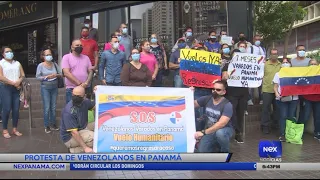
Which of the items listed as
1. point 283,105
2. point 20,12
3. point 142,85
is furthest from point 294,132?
point 20,12

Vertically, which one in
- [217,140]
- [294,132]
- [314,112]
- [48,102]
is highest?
[48,102]

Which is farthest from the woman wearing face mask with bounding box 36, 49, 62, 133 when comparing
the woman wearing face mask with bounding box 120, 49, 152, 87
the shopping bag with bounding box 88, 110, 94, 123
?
the shopping bag with bounding box 88, 110, 94, 123

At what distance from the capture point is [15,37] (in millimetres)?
15516

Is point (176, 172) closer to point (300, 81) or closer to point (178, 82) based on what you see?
point (178, 82)

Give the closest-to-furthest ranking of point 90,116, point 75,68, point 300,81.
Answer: point 90,116, point 75,68, point 300,81

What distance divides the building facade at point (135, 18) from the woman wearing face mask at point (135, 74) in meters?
6.54

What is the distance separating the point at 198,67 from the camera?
25.5 ft

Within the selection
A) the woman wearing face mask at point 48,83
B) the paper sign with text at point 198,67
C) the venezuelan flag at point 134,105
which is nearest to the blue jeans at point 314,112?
the paper sign with text at point 198,67

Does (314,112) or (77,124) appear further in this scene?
(314,112)

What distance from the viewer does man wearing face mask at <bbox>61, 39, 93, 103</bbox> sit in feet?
26.4

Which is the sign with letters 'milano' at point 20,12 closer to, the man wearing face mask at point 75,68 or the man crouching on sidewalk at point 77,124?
the man wearing face mask at point 75,68

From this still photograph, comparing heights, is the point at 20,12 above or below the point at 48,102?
above

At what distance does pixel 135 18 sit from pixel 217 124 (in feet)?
30.0

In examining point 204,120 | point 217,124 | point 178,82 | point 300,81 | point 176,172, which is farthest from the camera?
point 178,82
